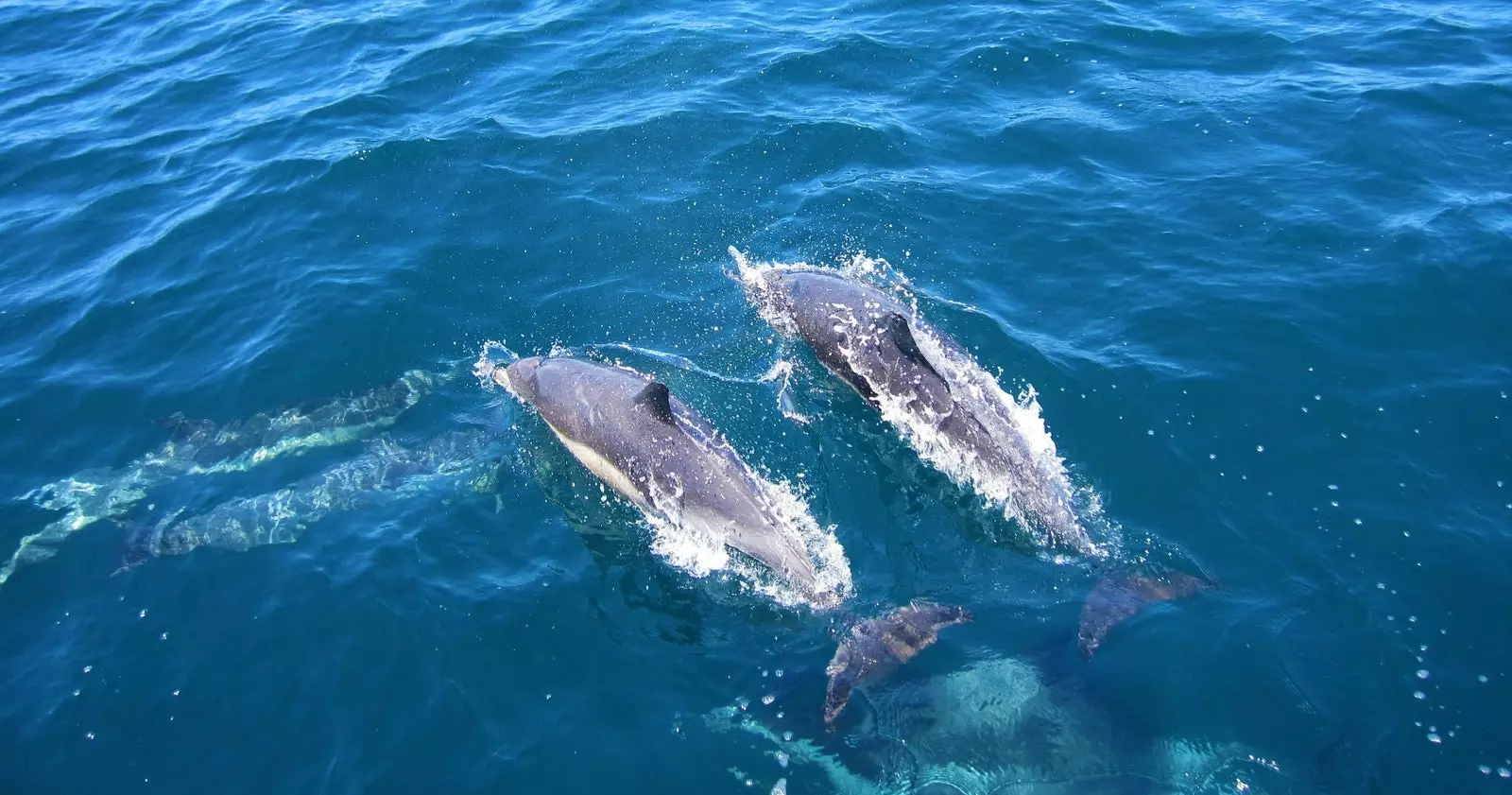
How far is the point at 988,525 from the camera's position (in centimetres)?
1342

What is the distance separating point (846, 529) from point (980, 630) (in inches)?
101

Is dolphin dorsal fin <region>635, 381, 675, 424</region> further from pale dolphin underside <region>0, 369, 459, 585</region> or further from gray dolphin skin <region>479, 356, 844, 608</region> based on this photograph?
pale dolphin underside <region>0, 369, 459, 585</region>

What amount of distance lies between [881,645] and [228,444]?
12607 mm

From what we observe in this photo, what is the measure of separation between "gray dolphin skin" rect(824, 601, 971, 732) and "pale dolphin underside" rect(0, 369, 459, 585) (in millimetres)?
9815

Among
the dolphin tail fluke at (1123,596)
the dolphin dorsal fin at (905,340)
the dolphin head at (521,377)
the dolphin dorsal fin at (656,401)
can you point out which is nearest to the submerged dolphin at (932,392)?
the dolphin dorsal fin at (905,340)

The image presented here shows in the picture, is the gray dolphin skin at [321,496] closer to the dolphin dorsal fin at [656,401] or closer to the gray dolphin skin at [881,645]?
the dolphin dorsal fin at [656,401]

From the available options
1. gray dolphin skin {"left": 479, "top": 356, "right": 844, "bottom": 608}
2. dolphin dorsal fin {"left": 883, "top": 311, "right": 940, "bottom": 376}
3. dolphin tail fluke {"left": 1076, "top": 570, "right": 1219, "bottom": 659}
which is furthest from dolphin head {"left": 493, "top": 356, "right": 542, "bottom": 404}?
dolphin tail fluke {"left": 1076, "top": 570, "right": 1219, "bottom": 659}

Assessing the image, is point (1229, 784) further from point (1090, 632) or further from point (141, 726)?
point (141, 726)

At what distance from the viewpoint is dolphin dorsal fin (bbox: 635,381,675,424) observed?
13.8 metres

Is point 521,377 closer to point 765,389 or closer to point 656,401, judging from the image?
point 656,401

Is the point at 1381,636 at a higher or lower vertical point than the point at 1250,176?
lower

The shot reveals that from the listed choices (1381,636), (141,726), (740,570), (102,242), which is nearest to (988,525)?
(740,570)

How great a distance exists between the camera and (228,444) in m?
16.7

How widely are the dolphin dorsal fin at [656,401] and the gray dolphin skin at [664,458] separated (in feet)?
0.05
